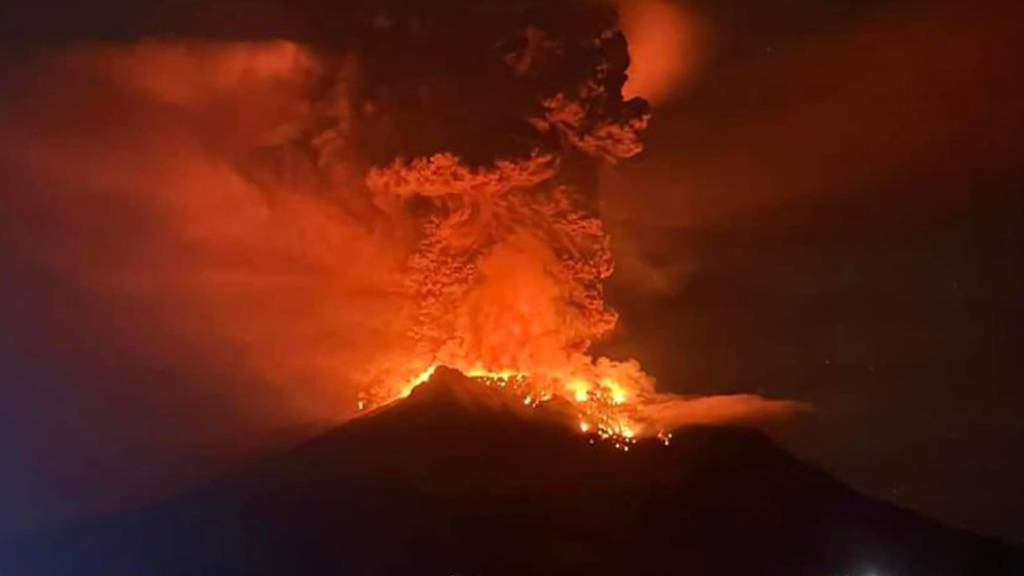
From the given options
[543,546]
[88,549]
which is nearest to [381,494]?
[543,546]

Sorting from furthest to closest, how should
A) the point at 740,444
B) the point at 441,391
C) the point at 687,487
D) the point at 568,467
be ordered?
the point at 740,444 → the point at 687,487 → the point at 568,467 → the point at 441,391

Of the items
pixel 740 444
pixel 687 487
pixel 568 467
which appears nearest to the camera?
pixel 568 467

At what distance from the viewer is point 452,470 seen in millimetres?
42688

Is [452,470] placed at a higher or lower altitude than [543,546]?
higher

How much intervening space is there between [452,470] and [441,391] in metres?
5.27

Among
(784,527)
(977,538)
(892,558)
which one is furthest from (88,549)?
(977,538)

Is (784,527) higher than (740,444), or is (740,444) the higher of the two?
(740,444)

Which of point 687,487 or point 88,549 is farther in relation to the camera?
point 687,487

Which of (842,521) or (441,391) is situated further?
(842,521)

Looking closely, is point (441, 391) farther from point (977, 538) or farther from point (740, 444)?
point (977, 538)

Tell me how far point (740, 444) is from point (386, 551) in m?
15.7

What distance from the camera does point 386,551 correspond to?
39219mm

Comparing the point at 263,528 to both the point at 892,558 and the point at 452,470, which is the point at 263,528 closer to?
the point at 452,470

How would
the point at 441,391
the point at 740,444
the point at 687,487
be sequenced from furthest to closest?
1. the point at 740,444
2. the point at 687,487
3. the point at 441,391
